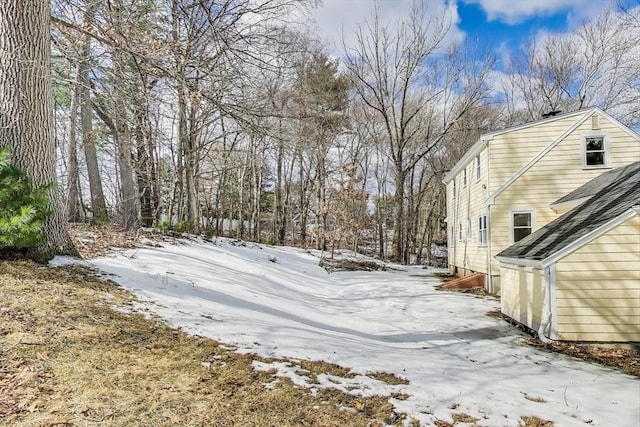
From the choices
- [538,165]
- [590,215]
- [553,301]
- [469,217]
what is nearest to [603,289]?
[553,301]

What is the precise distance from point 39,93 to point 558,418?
729 cm

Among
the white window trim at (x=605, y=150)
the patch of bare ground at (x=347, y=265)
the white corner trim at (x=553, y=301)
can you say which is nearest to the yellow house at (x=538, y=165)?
the white window trim at (x=605, y=150)

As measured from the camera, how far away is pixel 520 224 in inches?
484

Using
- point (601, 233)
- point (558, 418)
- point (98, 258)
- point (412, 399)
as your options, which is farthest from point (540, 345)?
point (98, 258)

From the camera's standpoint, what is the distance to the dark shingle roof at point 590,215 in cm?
746

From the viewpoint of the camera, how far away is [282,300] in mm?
7762

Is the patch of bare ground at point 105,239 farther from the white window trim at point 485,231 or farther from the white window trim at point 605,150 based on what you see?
the white window trim at point 605,150

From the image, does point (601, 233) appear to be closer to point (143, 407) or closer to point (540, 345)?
point (540, 345)

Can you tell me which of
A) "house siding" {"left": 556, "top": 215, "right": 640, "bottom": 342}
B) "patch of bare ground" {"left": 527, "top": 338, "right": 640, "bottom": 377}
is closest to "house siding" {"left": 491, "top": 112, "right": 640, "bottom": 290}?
"house siding" {"left": 556, "top": 215, "right": 640, "bottom": 342}

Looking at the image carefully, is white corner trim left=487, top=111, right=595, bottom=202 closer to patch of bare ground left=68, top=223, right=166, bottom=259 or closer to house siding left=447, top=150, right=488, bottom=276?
house siding left=447, top=150, right=488, bottom=276

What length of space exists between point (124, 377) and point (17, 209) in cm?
293

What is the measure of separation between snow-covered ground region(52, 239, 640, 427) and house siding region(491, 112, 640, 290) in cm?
350

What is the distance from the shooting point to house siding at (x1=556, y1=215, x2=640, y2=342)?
709 centimetres

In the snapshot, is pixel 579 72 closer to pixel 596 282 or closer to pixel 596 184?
pixel 596 184
